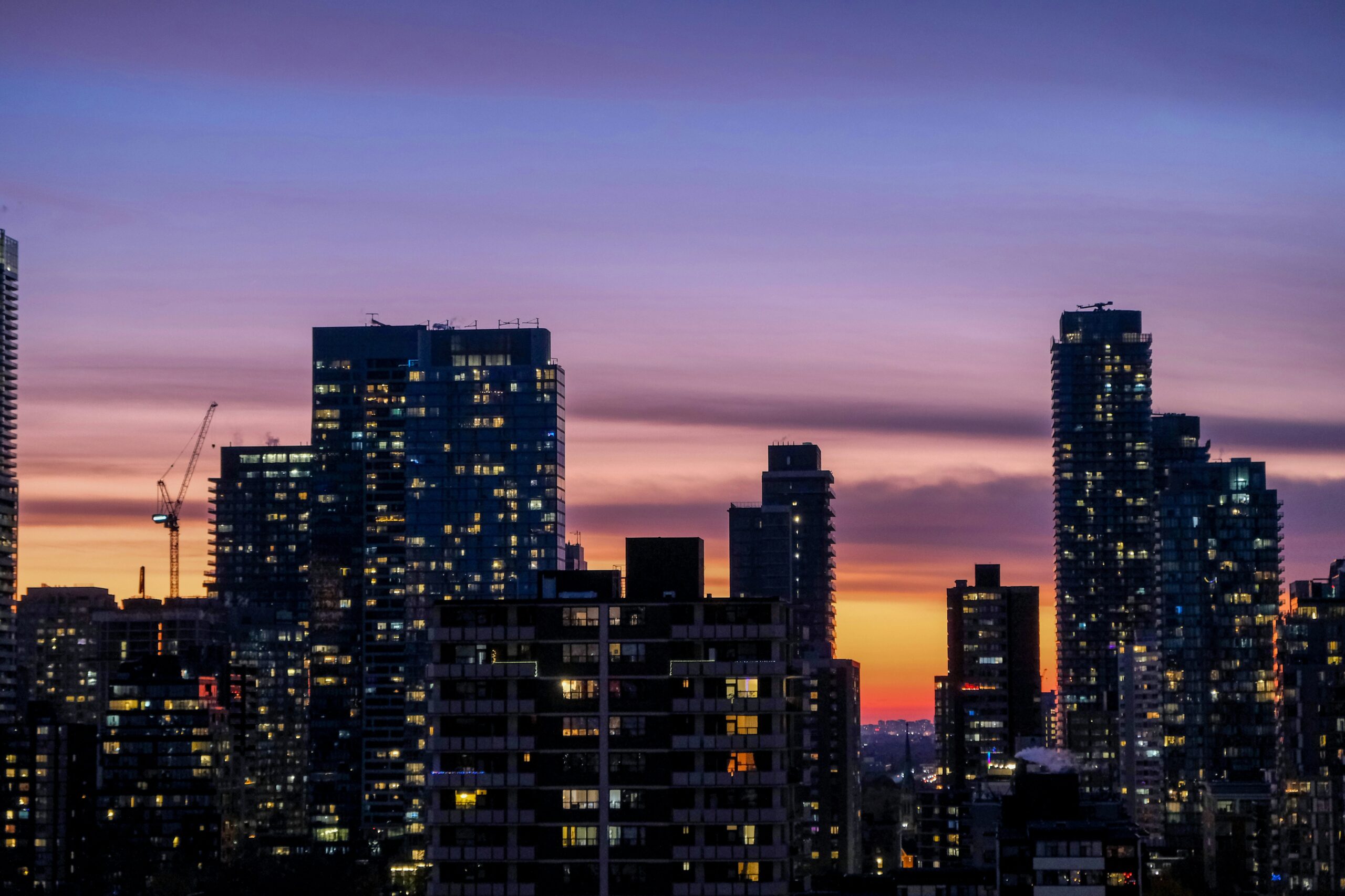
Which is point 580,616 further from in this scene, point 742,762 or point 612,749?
point 742,762

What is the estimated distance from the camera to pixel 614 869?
173 meters

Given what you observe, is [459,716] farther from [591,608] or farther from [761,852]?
[761,852]

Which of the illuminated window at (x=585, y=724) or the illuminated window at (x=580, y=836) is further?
the illuminated window at (x=585, y=724)

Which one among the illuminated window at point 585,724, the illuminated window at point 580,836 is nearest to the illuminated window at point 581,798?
the illuminated window at point 580,836

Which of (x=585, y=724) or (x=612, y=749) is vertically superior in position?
(x=585, y=724)

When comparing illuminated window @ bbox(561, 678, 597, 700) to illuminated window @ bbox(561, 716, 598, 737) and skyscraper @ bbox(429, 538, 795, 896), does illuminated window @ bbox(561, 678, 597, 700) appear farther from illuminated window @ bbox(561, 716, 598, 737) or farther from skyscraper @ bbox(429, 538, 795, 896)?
illuminated window @ bbox(561, 716, 598, 737)

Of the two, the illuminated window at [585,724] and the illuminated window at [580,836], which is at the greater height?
the illuminated window at [585,724]

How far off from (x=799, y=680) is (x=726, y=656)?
517 inches

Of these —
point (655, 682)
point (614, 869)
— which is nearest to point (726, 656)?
point (655, 682)

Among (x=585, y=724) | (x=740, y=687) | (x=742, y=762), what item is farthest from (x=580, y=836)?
(x=740, y=687)

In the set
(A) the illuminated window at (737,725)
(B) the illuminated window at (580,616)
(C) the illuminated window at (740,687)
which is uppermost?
(B) the illuminated window at (580,616)

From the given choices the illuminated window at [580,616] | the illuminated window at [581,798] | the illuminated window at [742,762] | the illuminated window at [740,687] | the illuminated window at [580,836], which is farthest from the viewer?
the illuminated window at [580,616]

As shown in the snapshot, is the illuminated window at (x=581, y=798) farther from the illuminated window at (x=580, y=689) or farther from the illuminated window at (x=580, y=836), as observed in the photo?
the illuminated window at (x=580, y=689)

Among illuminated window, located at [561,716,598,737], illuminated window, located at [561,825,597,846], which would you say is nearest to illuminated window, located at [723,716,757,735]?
illuminated window, located at [561,716,598,737]
